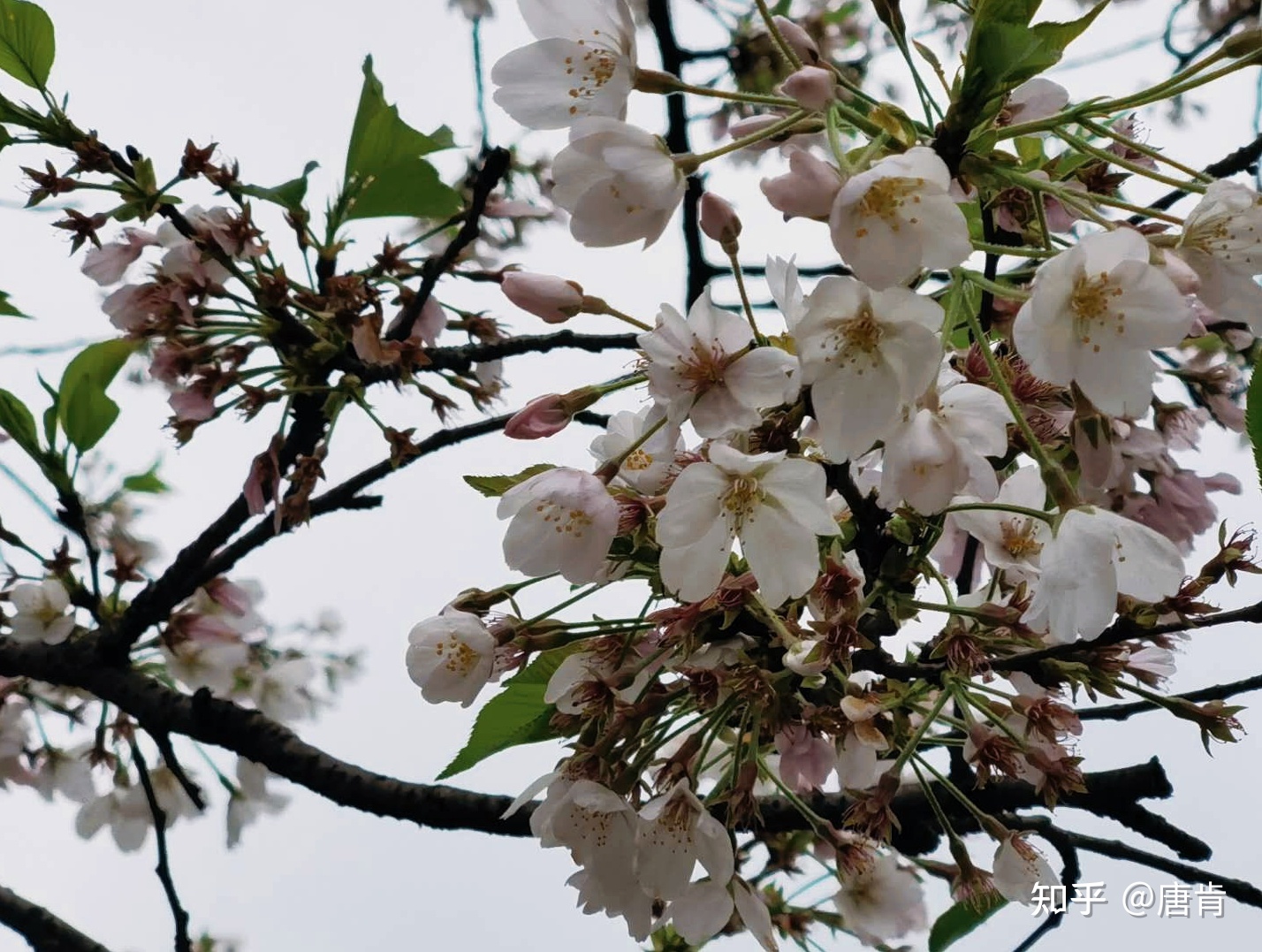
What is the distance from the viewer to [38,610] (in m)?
1.84

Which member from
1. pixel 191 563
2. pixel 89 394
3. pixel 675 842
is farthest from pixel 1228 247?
pixel 89 394

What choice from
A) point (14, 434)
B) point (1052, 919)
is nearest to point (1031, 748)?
point (1052, 919)

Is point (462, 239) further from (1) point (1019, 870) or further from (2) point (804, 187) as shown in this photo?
(1) point (1019, 870)

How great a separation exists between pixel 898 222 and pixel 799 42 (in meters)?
0.29

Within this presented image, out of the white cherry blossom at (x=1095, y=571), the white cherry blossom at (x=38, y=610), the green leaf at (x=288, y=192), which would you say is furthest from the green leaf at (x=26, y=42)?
the white cherry blossom at (x=1095, y=571)

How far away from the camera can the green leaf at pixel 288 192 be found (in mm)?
1503

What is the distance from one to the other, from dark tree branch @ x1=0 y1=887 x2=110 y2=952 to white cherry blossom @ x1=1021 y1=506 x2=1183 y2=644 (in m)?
1.57

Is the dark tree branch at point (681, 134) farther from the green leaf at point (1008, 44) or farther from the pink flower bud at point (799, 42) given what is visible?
the green leaf at point (1008, 44)

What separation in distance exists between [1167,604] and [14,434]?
1715mm

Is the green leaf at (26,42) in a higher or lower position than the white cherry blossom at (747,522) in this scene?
higher

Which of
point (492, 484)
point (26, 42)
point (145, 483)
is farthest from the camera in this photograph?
point (145, 483)

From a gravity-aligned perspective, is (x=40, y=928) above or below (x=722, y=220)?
below

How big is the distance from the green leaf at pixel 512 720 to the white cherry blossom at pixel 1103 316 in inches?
22.9

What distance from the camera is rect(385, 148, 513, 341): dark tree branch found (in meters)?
1.27
